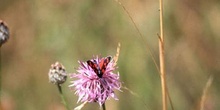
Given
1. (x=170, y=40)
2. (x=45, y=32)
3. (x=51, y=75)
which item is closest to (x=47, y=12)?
(x=45, y=32)

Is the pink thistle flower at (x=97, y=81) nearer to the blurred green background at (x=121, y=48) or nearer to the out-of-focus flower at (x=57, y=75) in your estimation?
the out-of-focus flower at (x=57, y=75)

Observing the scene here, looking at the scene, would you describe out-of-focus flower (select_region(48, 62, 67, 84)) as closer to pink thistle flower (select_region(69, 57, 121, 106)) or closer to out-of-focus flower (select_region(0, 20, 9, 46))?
out-of-focus flower (select_region(0, 20, 9, 46))

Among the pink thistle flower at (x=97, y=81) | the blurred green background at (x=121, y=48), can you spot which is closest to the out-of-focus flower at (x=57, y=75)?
the pink thistle flower at (x=97, y=81)

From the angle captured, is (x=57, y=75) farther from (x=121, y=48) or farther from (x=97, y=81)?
(x=121, y=48)

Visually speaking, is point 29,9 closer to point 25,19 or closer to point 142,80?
point 25,19

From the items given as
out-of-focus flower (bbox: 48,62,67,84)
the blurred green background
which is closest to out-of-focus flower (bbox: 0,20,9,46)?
out-of-focus flower (bbox: 48,62,67,84)

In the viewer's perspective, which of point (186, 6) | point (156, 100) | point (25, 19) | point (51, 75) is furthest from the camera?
point (25, 19)

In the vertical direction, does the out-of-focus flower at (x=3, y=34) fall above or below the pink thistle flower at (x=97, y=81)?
above
